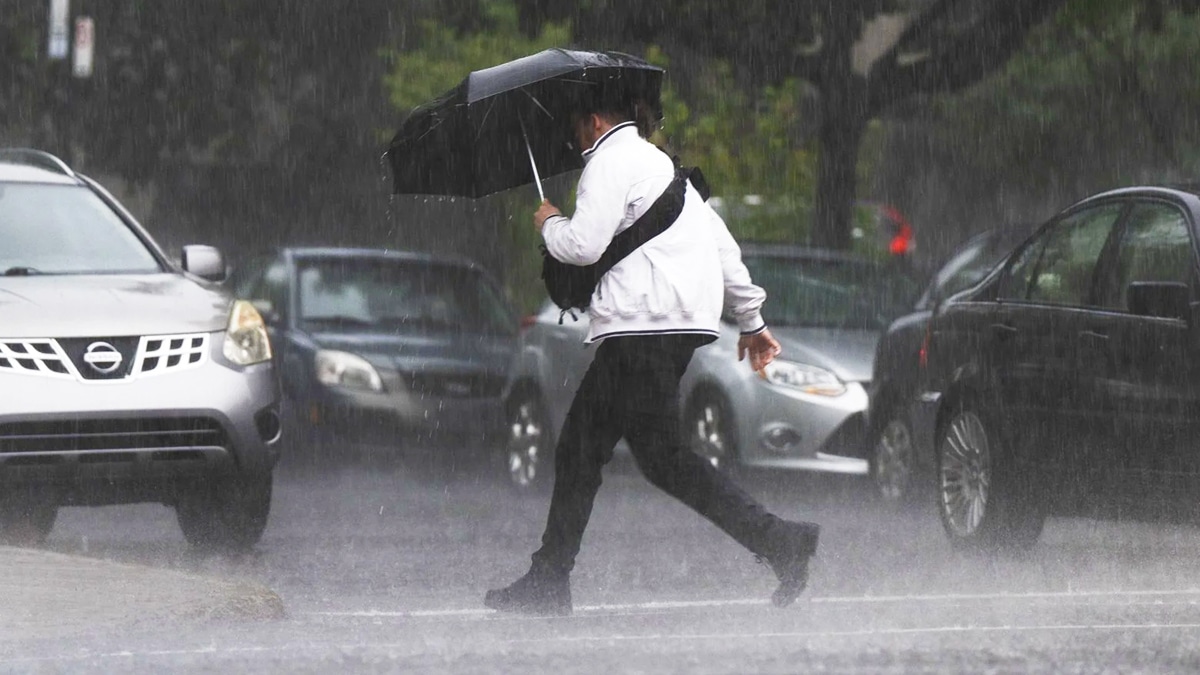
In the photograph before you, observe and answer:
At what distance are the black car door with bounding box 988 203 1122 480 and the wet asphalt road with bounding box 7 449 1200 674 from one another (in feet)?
1.66

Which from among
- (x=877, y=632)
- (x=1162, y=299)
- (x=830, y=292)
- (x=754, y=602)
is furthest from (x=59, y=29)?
(x=877, y=632)

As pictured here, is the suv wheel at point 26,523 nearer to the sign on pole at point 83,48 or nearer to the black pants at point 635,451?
the black pants at point 635,451

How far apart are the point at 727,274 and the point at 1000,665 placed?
206cm

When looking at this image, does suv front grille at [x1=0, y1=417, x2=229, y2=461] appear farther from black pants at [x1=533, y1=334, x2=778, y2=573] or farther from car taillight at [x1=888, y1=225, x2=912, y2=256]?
car taillight at [x1=888, y1=225, x2=912, y2=256]

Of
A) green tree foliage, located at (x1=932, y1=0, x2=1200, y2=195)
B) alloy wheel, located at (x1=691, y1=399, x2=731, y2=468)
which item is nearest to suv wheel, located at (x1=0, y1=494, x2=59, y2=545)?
alloy wheel, located at (x1=691, y1=399, x2=731, y2=468)

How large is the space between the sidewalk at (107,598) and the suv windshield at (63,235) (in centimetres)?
220

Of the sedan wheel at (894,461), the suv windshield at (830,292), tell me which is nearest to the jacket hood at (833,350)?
the suv windshield at (830,292)

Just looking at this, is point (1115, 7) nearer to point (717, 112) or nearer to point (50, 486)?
point (717, 112)

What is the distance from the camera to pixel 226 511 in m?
10.4

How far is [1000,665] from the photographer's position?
6254 mm

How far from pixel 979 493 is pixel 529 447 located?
4.85 m

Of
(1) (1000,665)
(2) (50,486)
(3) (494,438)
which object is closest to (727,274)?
(1) (1000,665)

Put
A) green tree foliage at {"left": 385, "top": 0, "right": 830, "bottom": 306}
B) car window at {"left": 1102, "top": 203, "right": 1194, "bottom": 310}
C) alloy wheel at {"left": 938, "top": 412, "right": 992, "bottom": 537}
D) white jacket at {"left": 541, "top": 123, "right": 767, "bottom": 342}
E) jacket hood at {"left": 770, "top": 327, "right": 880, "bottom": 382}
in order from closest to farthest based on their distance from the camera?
white jacket at {"left": 541, "top": 123, "right": 767, "bottom": 342} → car window at {"left": 1102, "top": 203, "right": 1194, "bottom": 310} → alloy wheel at {"left": 938, "top": 412, "right": 992, "bottom": 537} → jacket hood at {"left": 770, "top": 327, "right": 880, "bottom": 382} → green tree foliage at {"left": 385, "top": 0, "right": 830, "bottom": 306}

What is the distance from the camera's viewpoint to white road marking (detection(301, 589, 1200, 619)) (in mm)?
8102
